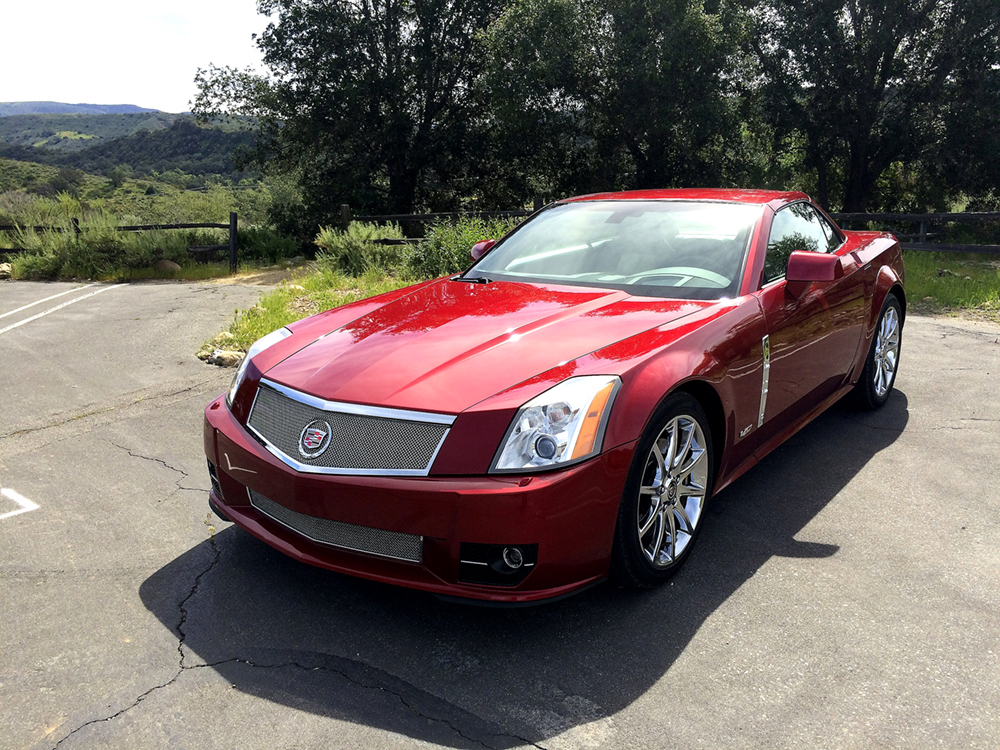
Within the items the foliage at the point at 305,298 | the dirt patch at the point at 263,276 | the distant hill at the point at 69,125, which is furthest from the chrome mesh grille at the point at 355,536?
the distant hill at the point at 69,125

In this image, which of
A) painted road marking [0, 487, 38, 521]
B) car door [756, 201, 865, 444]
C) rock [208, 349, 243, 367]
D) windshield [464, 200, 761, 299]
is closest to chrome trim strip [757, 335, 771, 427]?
car door [756, 201, 865, 444]

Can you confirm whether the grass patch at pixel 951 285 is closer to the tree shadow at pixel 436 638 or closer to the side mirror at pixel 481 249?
the side mirror at pixel 481 249

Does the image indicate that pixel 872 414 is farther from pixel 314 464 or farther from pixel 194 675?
pixel 194 675

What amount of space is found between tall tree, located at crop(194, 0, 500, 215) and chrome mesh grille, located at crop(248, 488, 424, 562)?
25.0 meters

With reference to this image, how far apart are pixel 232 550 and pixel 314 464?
100cm

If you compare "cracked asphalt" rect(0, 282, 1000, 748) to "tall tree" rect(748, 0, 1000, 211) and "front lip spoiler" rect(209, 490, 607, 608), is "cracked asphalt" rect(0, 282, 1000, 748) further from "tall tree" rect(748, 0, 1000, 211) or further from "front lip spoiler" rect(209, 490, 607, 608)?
"tall tree" rect(748, 0, 1000, 211)

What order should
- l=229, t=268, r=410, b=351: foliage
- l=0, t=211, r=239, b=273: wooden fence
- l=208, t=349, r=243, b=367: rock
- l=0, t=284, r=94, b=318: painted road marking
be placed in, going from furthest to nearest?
l=0, t=211, r=239, b=273: wooden fence
l=0, t=284, r=94, b=318: painted road marking
l=229, t=268, r=410, b=351: foliage
l=208, t=349, r=243, b=367: rock

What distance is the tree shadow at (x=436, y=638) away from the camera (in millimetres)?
2453

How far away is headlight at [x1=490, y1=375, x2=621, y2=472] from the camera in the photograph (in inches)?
102

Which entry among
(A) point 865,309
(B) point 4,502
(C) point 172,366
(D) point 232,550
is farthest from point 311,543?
(C) point 172,366

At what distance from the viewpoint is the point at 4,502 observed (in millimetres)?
4027

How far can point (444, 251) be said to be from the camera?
10.4 metres

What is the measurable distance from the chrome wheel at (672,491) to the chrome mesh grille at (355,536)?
0.83m

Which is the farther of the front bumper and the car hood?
the car hood
